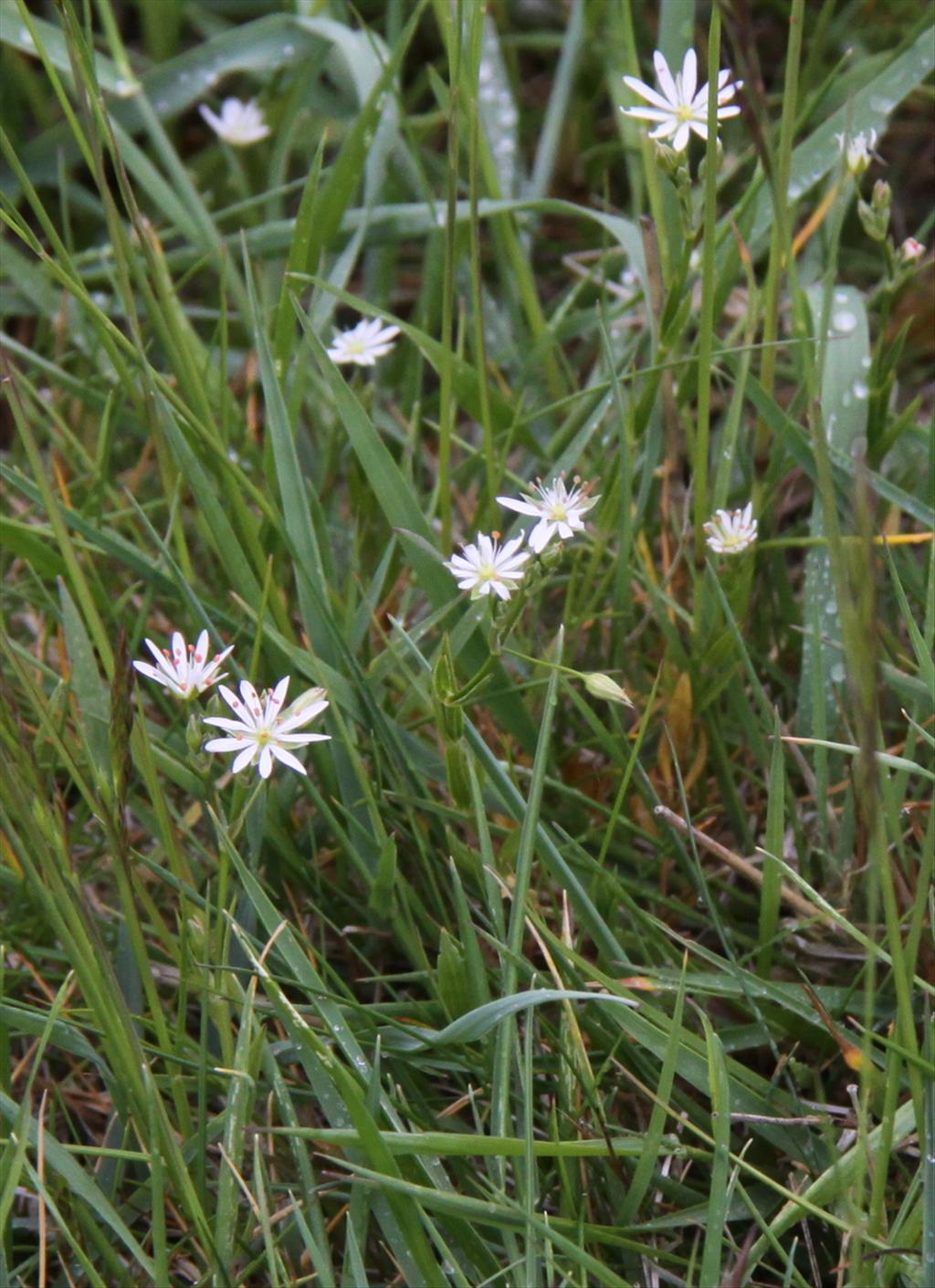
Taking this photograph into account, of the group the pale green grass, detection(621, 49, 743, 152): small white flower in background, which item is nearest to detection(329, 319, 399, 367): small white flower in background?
the pale green grass

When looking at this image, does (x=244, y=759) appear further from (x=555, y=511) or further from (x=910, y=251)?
(x=910, y=251)

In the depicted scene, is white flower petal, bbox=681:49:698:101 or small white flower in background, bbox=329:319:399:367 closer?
white flower petal, bbox=681:49:698:101

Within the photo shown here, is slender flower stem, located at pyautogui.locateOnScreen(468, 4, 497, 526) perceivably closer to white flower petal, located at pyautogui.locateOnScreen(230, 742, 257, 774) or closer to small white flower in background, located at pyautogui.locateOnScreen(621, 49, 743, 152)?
small white flower in background, located at pyautogui.locateOnScreen(621, 49, 743, 152)

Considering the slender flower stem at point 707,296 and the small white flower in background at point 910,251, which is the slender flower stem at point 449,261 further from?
the small white flower in background at point 910,251

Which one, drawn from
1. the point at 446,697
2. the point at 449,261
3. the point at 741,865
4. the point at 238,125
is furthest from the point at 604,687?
the point at 238,125

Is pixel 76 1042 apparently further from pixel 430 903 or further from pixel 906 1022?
pixel 906 1022

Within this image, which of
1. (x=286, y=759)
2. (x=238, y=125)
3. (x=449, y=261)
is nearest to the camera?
(x=286, y=759)
